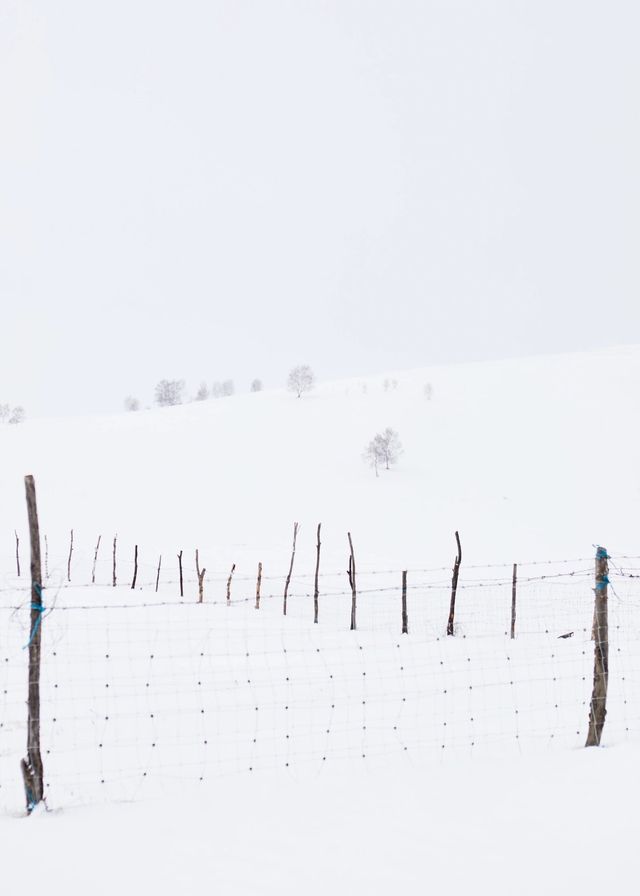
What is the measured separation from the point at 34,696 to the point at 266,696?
4.40 meters

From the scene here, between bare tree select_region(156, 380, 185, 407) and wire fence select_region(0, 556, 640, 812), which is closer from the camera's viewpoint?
wire fence select_region(0, 556, 640, 812)

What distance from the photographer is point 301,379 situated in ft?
264

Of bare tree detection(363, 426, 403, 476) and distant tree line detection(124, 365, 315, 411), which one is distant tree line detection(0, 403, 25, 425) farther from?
bare tree detection(363, 426, 403, 476)

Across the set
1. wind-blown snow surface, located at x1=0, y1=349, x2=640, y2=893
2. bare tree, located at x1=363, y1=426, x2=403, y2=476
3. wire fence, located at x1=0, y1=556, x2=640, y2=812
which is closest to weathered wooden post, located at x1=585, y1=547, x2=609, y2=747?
wind-blown snow surface, located at x1=0, y1=349, x2=640, y2=893

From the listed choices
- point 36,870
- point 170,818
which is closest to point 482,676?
point 170,818

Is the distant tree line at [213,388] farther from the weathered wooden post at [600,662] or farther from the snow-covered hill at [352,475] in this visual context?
the weathered wooden post at [600,662]

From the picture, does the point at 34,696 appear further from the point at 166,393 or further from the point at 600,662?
the point at 166,393

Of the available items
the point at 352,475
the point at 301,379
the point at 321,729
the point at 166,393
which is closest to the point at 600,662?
the point at 321,729

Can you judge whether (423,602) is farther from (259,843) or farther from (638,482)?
(638,482)

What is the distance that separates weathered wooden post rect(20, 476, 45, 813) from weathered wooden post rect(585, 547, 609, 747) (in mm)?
5313

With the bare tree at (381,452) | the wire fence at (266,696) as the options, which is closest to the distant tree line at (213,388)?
the bare tree at (381,452)

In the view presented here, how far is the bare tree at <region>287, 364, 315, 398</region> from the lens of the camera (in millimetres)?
80312

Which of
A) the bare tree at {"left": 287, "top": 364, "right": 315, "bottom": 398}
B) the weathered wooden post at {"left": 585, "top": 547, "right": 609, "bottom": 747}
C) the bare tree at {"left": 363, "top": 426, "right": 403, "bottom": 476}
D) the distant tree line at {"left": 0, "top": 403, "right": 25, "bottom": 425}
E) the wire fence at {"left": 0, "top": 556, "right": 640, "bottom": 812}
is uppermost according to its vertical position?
the bare tree at {"left": 287, "top": 364, "right": 315, "bottom": 398}

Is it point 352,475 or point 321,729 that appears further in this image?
point 352,475
